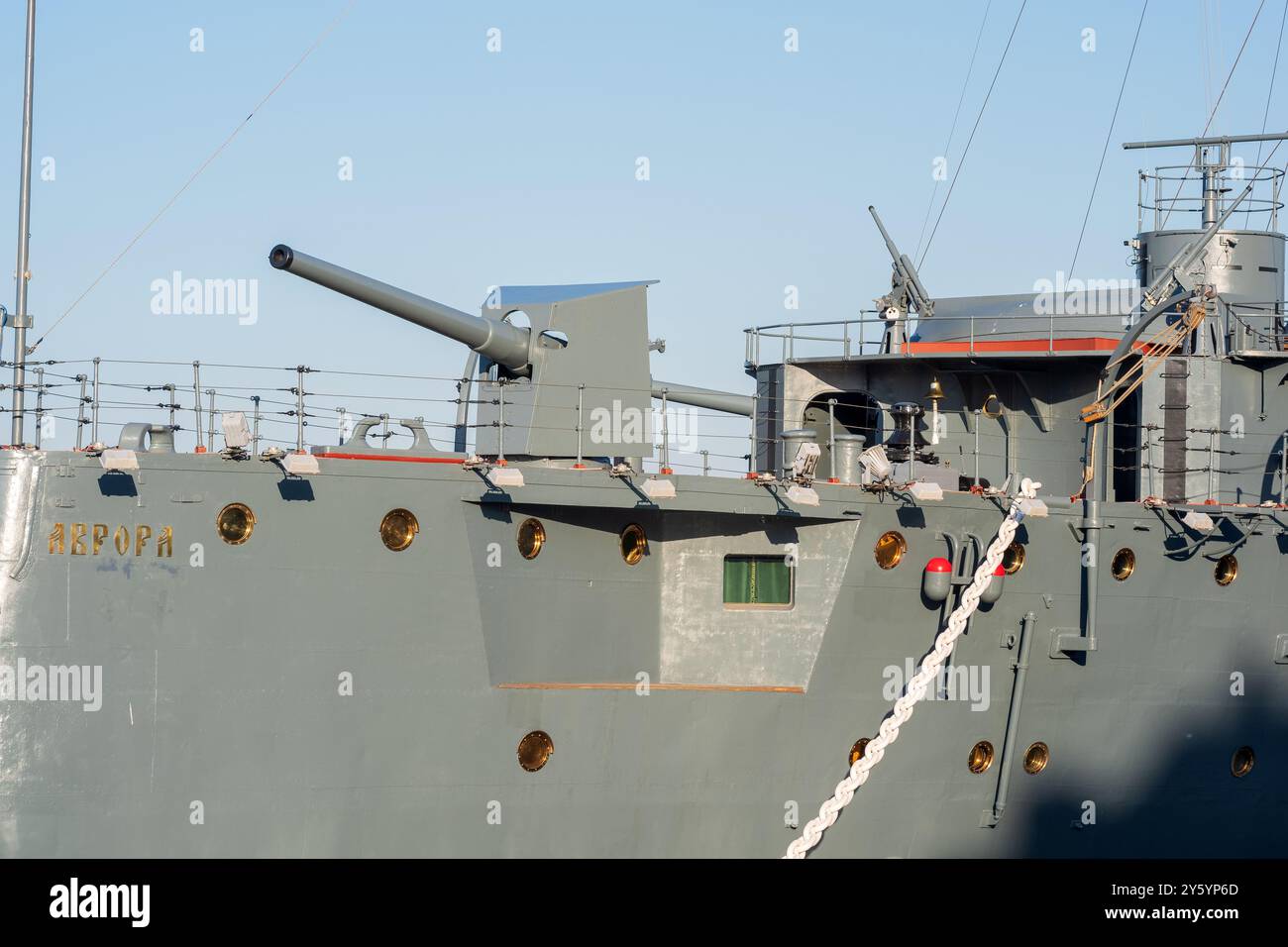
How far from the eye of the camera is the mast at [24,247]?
663 inches

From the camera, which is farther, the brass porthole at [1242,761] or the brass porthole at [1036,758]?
the brass porthole at [1242,761]

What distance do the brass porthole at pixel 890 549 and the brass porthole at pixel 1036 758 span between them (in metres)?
3.33

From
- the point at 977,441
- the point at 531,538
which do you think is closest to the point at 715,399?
the point at 977,441

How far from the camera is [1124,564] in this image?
71.2 feet

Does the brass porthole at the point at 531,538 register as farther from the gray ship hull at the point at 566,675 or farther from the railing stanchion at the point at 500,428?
the railing stanchion at the point at 500,428

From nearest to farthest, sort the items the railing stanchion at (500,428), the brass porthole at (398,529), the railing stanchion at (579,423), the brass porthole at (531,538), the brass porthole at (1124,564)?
the brass porthole at (398,529) < the brass porthole at (531,538) < the railing stanchion at (500,428) < the railing stanchion at (579,423) < the brass porthole at (1124,564)

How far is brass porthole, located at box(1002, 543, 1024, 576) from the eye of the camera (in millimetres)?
20828

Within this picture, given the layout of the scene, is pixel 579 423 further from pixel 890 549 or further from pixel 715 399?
pixel 715 399

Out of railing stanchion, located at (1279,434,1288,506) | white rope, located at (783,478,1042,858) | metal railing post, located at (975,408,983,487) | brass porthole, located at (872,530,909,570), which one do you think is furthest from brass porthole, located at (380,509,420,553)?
railing stanchion, located at (1279,434,1288,506)

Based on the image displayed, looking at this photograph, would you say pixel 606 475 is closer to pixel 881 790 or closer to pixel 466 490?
pixel 466 490

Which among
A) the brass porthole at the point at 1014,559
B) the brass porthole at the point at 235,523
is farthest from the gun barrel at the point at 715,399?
the brass porthole at the point at 235,523
